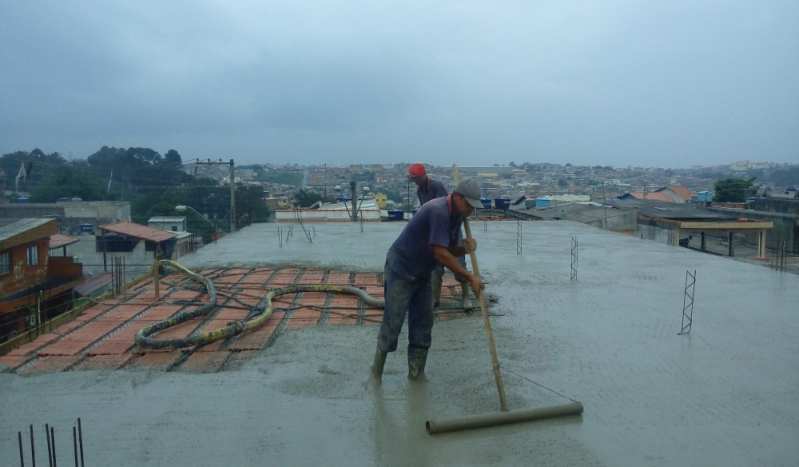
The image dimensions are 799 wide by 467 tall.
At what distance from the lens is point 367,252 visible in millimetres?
8719

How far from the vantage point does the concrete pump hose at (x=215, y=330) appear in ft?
13.0

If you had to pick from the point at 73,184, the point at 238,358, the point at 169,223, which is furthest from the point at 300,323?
the point at 73,184

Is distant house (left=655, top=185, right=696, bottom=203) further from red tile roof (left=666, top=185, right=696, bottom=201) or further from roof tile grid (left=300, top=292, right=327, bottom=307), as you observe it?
roof tile grid (left=300, top=292, right=327, bottom=307)

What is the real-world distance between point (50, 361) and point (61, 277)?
7704 mm

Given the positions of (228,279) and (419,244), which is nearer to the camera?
(419,244)

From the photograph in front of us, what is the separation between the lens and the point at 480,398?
3.28m

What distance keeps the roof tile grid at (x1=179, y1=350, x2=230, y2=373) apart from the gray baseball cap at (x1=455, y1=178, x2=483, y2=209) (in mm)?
1796

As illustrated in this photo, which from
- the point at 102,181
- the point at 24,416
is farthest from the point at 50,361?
the point at 102,181

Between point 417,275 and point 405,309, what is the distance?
0.71 ft

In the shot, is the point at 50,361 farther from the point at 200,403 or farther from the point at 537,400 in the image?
the point at 537,400

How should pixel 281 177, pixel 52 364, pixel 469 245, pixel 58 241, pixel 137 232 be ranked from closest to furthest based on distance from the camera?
pixel 469 245 < pixel 52 364 < pixel 58 241 < pixel 137 232 < pixel 281 177

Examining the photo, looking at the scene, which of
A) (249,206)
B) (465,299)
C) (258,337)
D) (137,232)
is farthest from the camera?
(249,206)

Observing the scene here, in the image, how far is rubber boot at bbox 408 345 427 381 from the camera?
3570 mm

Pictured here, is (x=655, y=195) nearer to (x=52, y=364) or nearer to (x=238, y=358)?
(x=238, y=358)
